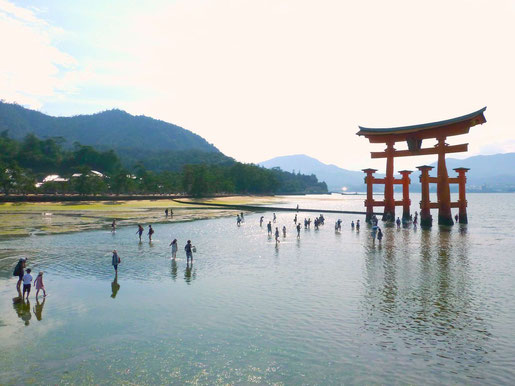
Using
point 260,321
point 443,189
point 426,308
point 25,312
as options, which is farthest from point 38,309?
point 443,189

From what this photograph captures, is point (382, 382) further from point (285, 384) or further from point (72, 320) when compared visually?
point (72, 320)

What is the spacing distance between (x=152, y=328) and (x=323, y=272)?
11850mm

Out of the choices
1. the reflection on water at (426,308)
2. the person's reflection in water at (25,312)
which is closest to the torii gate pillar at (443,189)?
the reflection on water at (426,308)

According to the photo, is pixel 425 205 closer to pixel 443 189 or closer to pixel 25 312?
pixel 443 189

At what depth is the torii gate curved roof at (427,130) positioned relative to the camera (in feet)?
142

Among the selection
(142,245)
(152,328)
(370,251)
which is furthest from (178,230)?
(152,328)

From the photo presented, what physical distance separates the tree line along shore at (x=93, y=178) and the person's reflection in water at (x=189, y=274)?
243 ft

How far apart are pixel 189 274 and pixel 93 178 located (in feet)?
284

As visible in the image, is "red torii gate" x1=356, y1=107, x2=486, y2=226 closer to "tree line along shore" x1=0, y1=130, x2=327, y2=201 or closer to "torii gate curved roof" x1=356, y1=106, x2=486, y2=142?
"torii gate curved roof" x1=356, y1=106, x2=486, y2=142

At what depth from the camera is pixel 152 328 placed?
12.2m

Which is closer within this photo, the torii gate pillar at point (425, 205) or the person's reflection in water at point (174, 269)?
the person's reflection in water at point (174, 269)

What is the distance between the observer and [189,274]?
66.7 feet

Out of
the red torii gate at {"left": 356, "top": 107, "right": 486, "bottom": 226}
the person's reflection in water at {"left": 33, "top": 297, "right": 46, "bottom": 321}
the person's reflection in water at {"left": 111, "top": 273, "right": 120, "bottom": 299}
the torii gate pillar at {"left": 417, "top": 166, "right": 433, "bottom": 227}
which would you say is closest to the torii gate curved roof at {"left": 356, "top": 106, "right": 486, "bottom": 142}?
the red torii gate at {"left": 356, "top": 107, "right": 486, "bottom": 226}

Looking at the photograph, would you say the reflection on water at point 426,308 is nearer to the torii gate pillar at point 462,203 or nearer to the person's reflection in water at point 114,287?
the person's reflection in water at point 114,287
